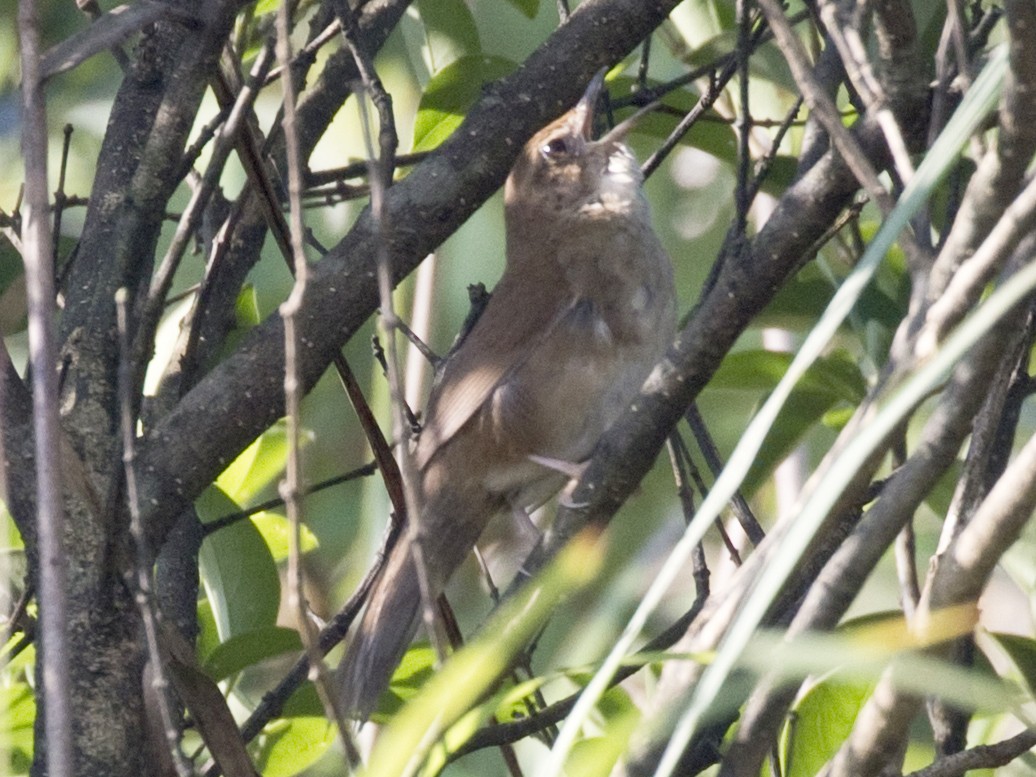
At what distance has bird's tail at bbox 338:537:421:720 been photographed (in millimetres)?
2859

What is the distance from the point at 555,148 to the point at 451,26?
27.7 inches

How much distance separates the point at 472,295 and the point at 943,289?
1.94 m

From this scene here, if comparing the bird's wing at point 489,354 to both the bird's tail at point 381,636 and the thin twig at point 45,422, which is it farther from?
the thin twig at point 45,422

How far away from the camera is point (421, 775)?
174cm

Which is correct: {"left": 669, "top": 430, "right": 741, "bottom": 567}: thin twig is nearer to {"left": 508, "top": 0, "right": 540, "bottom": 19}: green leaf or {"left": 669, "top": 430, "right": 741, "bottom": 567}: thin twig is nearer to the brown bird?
the brown bird

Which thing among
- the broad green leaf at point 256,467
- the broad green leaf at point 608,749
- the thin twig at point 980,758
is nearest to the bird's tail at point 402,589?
the broad green leaf at point 256,467

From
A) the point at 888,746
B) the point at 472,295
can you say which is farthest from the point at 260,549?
the point at 888,746

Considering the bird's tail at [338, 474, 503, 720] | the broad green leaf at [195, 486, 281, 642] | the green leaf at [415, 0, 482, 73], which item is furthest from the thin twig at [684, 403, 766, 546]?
the green leaf at [415, 0, 482, 73]

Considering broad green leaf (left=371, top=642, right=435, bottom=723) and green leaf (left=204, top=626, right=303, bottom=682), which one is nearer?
green leaf (left=204, top=626, right=303, bottom=682)

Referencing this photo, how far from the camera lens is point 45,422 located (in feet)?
5.78

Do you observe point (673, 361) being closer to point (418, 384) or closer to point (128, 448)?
point (128, 448)

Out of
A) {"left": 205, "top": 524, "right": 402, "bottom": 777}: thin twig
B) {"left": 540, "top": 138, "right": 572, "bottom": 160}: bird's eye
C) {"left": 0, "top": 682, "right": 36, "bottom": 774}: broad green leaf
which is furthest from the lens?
{"left": 540, "top": 138, "right": 572, "bottom": 160}: bird's eye

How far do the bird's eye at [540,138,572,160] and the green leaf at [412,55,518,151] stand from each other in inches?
29.1

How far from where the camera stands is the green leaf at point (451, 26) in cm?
339
